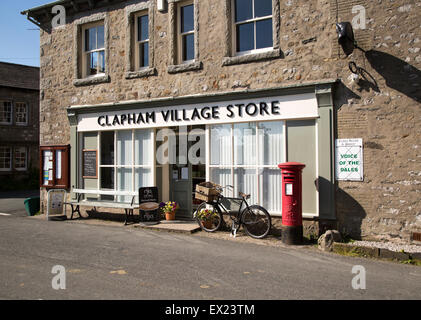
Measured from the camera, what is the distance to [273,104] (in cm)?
898

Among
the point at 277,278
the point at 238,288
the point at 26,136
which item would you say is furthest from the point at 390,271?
the point at 26,136

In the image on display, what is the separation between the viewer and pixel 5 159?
989 inches

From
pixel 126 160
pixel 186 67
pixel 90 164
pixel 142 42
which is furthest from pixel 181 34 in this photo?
pixel 90 164

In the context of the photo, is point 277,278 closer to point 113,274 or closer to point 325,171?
point 113,274

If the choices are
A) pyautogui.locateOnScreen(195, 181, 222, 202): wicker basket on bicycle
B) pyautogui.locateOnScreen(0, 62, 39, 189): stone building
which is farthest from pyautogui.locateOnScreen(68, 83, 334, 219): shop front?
pyautogui.locateOnScreen(0, 62, 39, 189): stone building

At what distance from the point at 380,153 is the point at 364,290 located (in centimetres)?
363

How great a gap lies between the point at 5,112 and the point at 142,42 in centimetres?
1838

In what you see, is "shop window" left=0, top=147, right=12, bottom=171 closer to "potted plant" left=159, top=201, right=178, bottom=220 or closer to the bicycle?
"potted plant" left=159, top=201, right=178, bottom=220

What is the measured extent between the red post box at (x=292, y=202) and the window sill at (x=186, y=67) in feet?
12.5

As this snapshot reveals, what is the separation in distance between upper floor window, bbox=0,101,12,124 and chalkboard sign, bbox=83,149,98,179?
16232 millimetres

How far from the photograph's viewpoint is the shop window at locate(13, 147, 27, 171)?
2544 centimetres

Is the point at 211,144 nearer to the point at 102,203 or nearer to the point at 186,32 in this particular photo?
the point at 186,32

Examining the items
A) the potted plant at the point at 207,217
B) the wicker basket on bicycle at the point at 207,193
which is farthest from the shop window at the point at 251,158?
the potted plant at the point at 207,217

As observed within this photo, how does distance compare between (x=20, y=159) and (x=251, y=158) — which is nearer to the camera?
(x=251, y=158)
